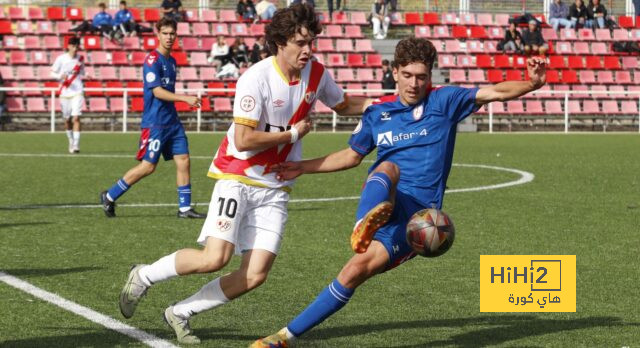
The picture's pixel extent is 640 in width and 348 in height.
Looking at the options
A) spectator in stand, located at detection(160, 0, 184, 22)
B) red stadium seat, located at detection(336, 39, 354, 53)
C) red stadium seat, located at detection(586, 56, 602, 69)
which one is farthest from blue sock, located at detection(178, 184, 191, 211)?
red stadium seat, located at detection(586, 56, 602, 69)

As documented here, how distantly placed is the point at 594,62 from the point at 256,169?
1286 inches

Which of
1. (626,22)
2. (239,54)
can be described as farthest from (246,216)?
(626,22)

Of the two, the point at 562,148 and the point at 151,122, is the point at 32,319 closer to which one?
the point at 151,122

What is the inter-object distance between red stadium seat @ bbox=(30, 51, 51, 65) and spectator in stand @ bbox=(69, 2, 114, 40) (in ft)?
4.59

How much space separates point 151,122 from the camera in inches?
504

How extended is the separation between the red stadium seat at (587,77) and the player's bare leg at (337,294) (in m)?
31.6

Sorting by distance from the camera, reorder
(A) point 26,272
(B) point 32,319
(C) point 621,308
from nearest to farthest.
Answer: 1. (B) point 32,319
2. (C) point 621,308
3. (A) point 26,272

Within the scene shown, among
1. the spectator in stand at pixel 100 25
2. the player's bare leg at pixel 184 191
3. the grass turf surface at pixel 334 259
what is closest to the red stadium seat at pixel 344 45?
the spectator in stand at pixel 100 25

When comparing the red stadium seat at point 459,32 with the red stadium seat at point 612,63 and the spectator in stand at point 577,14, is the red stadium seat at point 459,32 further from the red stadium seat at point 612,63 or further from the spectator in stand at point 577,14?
the red stadium seat at point 612,63

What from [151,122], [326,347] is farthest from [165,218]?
[326,347]

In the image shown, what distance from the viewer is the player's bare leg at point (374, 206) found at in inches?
226

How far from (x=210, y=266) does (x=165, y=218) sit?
6.32 m

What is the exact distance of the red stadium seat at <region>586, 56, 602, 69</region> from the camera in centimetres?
3734

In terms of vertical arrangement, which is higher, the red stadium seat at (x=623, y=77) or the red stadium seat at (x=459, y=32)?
the red stadium seat at (x=459, y=32)
